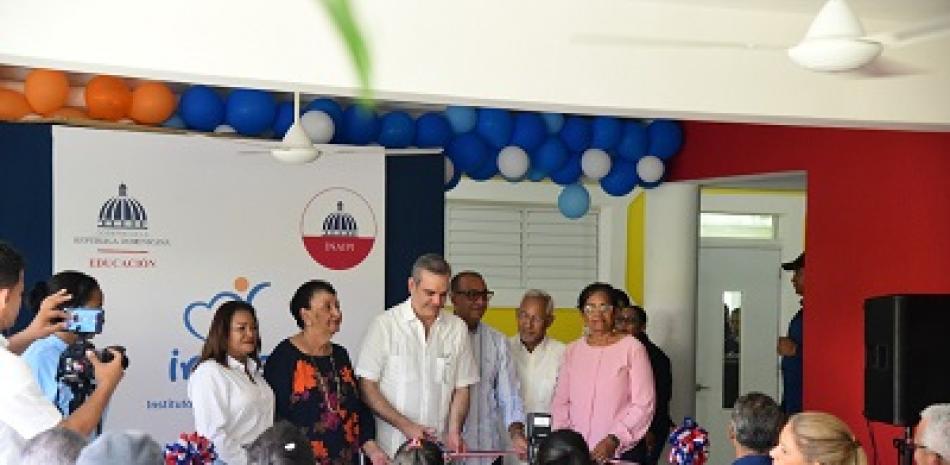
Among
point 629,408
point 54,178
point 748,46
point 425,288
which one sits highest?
point 748,46

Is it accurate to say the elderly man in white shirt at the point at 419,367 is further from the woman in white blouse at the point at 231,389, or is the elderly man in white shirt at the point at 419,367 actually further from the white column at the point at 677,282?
the white column at the point at 677,282

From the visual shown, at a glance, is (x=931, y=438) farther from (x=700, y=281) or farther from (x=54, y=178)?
(x=700, y=281)

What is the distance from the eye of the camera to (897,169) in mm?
6859

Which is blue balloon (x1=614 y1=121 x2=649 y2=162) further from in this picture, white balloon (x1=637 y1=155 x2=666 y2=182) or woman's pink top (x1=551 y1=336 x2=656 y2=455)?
woman's pink top (x1=551 y1=336 x2=656 y2=455)

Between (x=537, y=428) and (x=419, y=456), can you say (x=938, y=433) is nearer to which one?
(x=537, y=428)

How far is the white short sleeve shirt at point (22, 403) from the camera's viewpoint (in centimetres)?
354

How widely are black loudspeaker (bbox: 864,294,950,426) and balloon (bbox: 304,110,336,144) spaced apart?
10.4 feet

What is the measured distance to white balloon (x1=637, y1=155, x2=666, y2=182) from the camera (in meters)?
8.39

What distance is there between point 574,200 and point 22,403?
17.0 feet

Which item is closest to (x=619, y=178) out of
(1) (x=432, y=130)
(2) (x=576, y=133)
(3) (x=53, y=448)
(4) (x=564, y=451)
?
(2) (x=576, y=133)

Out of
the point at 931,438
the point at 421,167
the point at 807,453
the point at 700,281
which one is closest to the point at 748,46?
the point at 931,438

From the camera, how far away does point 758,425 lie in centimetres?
413

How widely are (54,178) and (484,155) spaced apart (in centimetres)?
255

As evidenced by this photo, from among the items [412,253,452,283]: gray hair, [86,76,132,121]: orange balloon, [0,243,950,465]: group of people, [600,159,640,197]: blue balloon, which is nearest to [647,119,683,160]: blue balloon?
[600,159,640,197]: blue balloon
